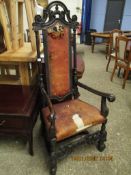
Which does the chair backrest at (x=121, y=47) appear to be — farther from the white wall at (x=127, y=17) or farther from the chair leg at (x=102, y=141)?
the white wall at (x=127, y=17)

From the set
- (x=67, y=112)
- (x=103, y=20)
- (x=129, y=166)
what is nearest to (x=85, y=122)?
(x=67, y=112)

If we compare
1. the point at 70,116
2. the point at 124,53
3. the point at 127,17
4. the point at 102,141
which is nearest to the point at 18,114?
the point at 70,116

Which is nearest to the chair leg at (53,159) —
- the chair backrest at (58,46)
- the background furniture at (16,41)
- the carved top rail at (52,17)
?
the chair backrest at (58,46)

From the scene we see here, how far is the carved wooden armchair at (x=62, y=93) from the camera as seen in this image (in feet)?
4.53

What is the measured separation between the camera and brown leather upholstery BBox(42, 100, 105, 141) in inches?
52.7

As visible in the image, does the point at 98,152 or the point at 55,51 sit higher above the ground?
the point at 55,51

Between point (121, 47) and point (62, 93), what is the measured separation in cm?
184

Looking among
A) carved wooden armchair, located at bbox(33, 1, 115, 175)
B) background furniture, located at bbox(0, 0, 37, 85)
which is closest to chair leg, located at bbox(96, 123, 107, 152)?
carved wooden armchair, located at bbox(33, 1, 115, 175)

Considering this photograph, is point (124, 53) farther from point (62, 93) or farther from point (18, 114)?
point (18, 114)

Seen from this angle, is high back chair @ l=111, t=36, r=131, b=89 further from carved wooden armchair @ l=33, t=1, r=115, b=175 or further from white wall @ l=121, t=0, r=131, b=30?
white wall @ l=121, t=0, r=131, b=30

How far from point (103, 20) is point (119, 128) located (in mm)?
5924

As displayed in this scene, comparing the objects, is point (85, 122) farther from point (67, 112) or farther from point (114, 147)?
point (114, 147)

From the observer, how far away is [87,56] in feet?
16.9

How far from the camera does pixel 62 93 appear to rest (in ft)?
5.56
